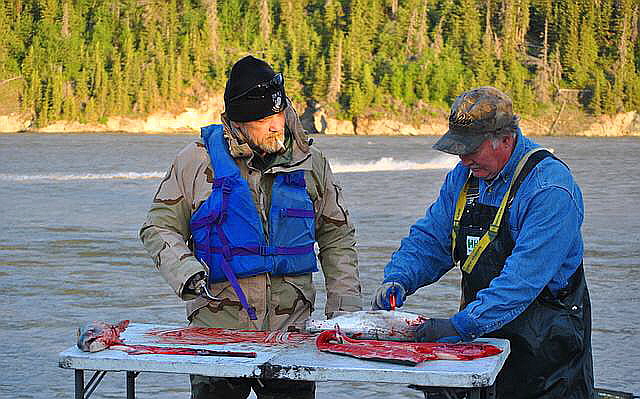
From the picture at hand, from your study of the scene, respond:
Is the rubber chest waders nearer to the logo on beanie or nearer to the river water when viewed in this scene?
the logo on beanie

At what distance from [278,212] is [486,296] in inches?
40.6

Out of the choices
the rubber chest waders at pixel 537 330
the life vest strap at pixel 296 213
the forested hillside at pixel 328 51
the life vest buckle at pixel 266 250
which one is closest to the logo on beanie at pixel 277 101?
the life vest strap at pixel 296 213

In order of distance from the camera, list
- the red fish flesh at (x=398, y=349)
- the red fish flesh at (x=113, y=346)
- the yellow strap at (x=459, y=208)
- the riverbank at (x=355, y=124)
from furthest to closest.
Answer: the riverbank at (x=355, y=124), the yellow strap at (x=459, y=208), the red fish flesh at (x=113, y=346), the red fish flesh at (x=398, y=349)

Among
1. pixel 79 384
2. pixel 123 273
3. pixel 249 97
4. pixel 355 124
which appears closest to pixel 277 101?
pixel 249 97

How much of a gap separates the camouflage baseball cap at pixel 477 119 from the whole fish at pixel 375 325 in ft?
2.49

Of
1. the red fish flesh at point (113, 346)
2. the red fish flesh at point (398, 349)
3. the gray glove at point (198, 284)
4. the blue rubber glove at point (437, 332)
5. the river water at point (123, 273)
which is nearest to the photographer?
the red fish flesh at point (398, 349)

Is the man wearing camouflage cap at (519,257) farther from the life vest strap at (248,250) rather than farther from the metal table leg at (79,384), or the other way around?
the metal table leg at (79,384)

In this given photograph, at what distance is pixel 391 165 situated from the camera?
155 ft

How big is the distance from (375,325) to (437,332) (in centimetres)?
28

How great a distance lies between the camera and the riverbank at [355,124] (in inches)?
4523

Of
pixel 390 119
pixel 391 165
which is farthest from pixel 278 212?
pixel 390 119

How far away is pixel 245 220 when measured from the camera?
482 cm

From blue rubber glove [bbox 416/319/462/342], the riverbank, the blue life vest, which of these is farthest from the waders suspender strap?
the riverbank

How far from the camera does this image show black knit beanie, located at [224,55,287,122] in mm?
4812
